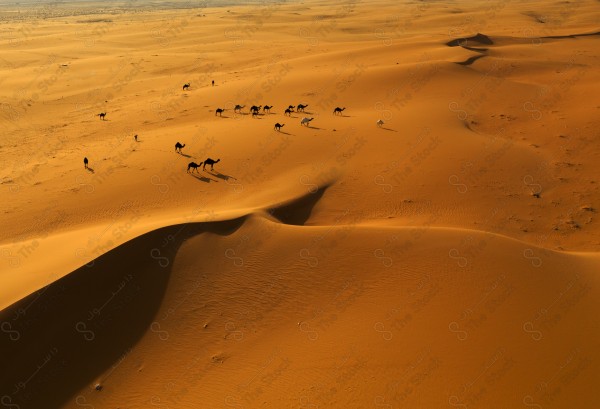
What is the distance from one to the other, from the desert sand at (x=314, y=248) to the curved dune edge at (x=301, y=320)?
0.03 meters

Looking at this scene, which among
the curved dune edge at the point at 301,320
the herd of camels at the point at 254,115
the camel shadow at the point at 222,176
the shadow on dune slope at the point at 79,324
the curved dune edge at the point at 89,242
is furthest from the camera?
the herd of camels at the point at 254,115

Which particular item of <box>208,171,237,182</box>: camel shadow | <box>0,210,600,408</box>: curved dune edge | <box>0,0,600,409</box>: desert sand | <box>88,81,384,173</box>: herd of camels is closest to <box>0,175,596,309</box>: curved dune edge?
<box>0,0,600,409</box>: desert sand

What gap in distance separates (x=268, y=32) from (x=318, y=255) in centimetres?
5003

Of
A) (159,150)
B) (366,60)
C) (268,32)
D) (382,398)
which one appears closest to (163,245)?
(382,398)

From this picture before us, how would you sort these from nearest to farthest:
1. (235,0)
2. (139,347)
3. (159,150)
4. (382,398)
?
(382,398) < (139,347) < (159,150) < (235,0)

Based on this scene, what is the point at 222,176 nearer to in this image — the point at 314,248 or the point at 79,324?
the point at 314,248

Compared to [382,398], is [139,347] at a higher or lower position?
higher

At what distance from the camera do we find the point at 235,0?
134m

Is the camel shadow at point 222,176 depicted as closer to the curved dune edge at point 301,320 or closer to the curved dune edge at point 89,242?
the curved dune edge at point 89,242

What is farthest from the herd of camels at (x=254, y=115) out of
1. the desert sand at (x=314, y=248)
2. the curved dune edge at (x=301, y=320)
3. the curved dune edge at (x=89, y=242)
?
the curved dune edge at (x=301, y=320)

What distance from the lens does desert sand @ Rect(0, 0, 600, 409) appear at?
5559 mm

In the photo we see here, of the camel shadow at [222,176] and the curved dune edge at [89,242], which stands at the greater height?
the curved dune edge at [89,242]

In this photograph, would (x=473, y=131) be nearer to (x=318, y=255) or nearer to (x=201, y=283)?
(x=318, y=255)

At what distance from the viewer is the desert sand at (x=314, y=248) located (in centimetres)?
556
